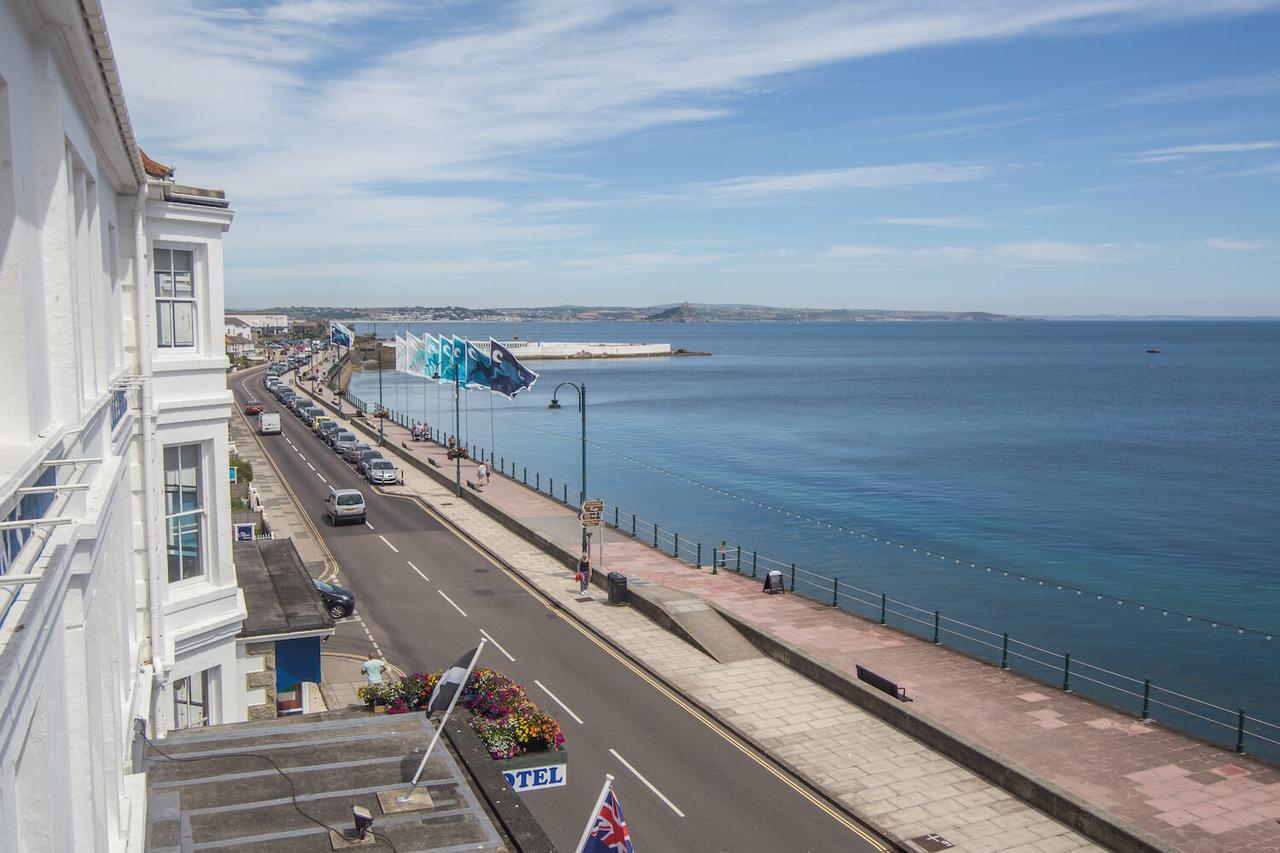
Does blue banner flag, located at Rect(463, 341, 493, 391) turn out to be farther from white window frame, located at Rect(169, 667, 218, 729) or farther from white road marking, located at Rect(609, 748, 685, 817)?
white window frame, located at Rect(169, 667, 218, 729)

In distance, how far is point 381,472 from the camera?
168 feet

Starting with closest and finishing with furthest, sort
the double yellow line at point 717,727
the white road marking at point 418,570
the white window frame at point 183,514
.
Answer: the white window frame at point 183,514, the double yellow line at point 717,727, the white road marking at point 418,570

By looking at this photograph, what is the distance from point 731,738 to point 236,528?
49.0 feet

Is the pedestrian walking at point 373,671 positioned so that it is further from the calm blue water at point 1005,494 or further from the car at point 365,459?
the car at point 365,459

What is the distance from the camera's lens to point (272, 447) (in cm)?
6500

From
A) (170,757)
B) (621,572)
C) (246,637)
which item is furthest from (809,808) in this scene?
(621,572)

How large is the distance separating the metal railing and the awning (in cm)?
1500

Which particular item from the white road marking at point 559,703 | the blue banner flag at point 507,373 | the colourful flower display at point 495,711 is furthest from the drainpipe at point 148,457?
the blue banner flag at point 507,373

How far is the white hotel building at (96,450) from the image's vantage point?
4.45 meters

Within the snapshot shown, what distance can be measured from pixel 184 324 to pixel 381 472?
3772cm

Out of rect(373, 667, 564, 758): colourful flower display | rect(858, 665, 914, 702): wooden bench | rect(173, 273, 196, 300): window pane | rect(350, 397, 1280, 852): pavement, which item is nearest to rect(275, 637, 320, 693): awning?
rect(373, 667, 564, 758): colourful flower display

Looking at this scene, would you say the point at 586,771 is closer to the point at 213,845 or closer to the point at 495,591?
the point at 213,845

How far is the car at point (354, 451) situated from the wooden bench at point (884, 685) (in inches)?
1565

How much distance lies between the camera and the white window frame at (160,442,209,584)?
13.9m
